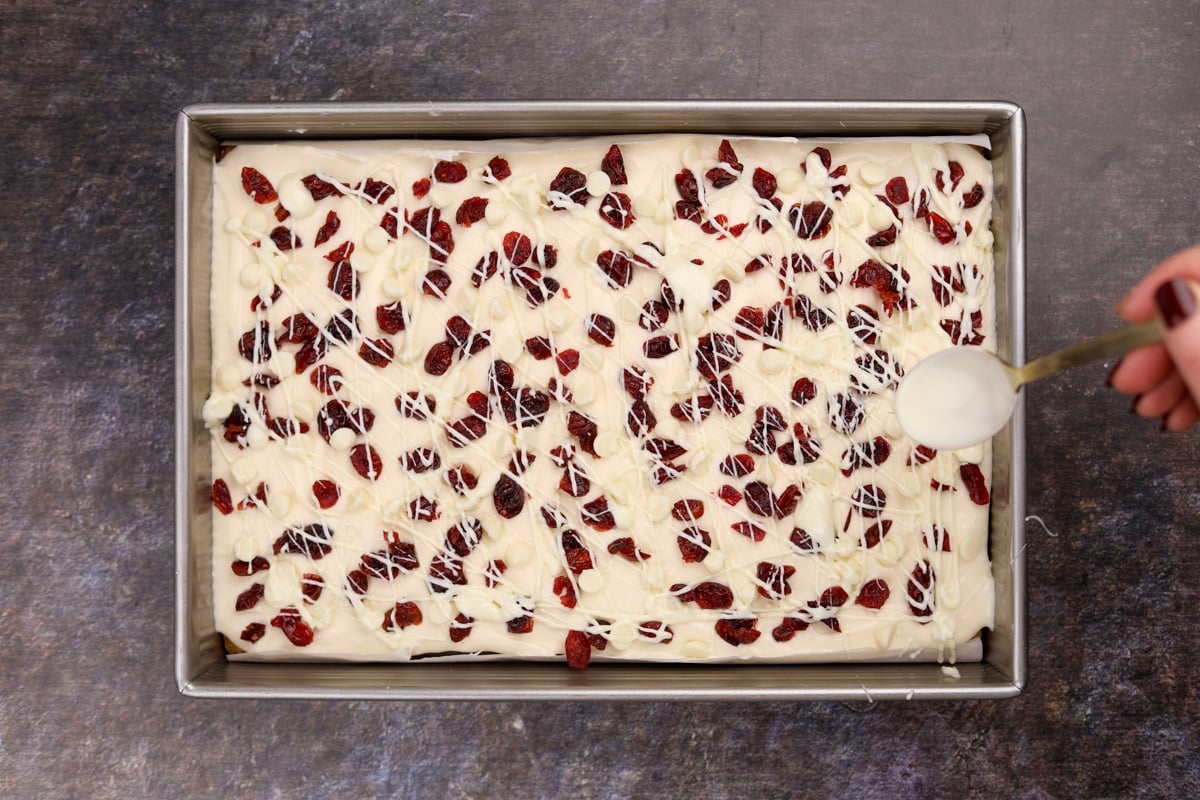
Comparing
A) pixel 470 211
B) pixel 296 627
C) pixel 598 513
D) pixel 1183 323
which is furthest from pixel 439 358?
pixel 1183 323

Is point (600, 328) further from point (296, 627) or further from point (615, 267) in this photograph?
point (296, 627)

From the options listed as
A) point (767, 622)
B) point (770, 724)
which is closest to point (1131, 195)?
point (767, 622)

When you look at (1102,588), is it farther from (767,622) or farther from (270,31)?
(270,31)

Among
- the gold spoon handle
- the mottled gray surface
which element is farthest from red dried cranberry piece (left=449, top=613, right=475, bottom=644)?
the gold spoon handle

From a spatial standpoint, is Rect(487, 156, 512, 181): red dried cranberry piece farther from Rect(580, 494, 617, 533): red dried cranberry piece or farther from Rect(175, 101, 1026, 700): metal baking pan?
Rect(580, 494, 617, 533): red dried cranberry piece

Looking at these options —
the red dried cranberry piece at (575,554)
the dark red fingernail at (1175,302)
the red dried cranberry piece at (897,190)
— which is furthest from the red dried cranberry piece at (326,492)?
the dark red fingernail at (1175,302)

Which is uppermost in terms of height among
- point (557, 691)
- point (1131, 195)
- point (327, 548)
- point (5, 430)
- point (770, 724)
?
point (1131, 195)
